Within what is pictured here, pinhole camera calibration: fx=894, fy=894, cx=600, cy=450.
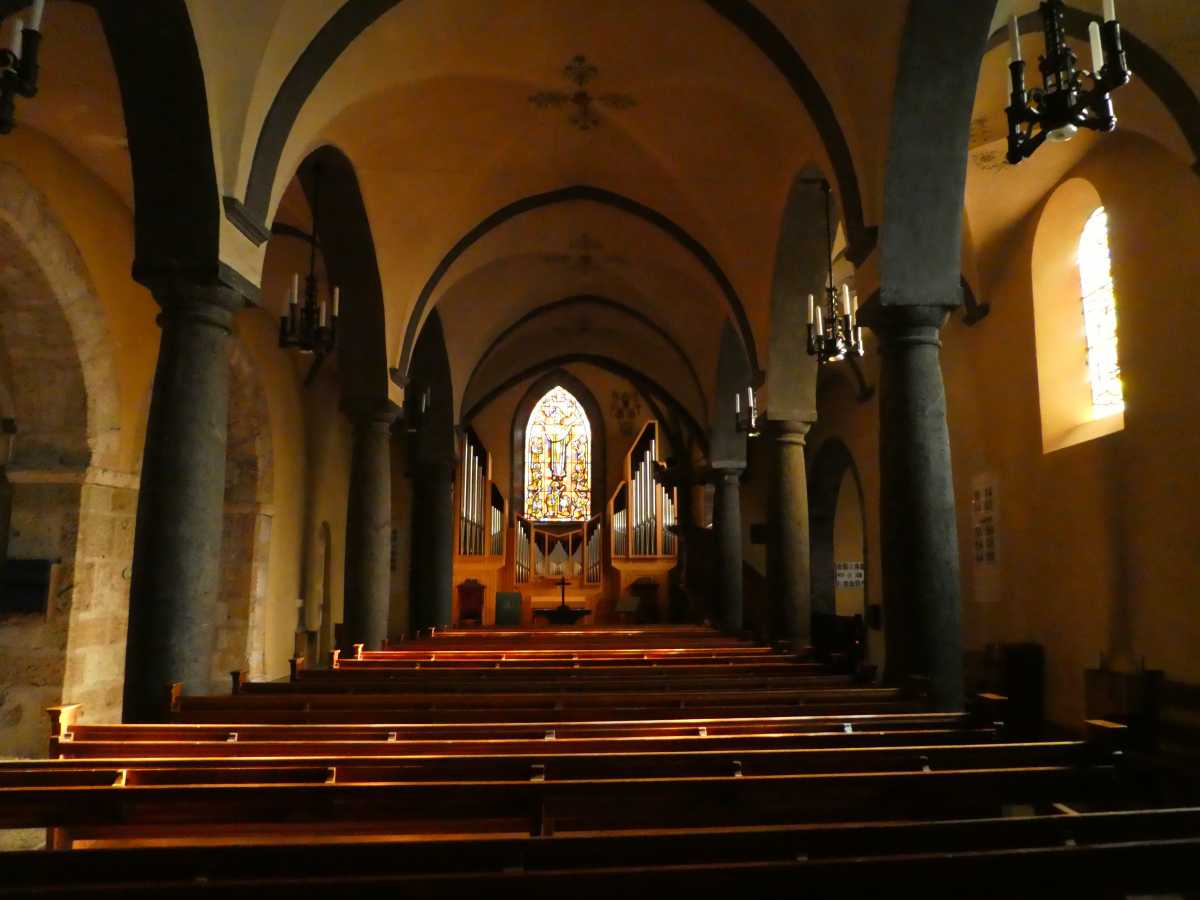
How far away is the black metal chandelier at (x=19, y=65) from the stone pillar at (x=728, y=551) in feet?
41.2

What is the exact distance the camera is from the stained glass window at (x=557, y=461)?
2239cm

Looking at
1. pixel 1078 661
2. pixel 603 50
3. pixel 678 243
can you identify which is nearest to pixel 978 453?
pixel 1078 661

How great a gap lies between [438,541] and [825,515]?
7.44m

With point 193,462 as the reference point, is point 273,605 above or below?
below

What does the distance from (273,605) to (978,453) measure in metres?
9.98

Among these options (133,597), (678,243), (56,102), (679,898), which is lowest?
(679,898)

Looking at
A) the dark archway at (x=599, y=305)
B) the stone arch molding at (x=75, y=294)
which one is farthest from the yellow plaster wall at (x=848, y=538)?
the stone arch molding at (x=75, y=294)

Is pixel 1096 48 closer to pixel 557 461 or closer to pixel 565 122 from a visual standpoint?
pixel 565 122

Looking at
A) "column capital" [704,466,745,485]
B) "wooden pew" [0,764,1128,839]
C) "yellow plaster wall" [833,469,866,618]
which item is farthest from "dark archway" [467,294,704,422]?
"wooden pew" [0,764,1128,839]

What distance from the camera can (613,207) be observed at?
12.5 metres

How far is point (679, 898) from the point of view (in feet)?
6.89

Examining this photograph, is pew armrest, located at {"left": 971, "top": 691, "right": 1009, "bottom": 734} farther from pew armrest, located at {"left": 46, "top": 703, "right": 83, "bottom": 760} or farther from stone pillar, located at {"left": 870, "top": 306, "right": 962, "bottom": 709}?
pew armrest, located at {"left": 46, "top": 703, "right": 83, "bottom": 760}

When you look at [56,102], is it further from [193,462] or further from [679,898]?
[679,898]

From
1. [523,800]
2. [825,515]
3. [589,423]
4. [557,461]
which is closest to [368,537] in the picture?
[523,800]
